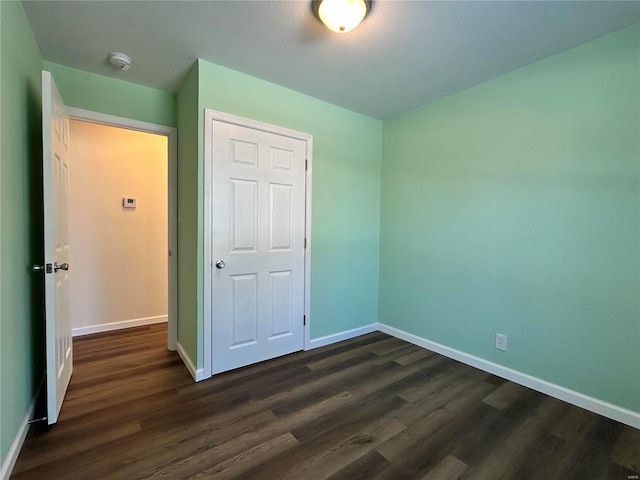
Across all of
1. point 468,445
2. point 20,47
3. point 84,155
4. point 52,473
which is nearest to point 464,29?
point 468,445

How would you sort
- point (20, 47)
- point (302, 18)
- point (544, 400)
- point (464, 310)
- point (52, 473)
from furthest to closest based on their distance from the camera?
point (464, 310) → point (544, 400) → point (302, 18) → point (20, 47) → point (52, 473)

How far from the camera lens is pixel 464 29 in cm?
176

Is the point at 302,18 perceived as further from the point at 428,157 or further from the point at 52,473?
the point at 52,473

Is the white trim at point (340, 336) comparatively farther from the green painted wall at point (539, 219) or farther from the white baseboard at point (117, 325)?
the white baseboard at point (117, 325)

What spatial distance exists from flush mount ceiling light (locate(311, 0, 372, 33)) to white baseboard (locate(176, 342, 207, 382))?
2.54 m

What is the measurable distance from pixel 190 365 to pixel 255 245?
1122mm

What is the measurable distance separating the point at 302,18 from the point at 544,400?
3029mm

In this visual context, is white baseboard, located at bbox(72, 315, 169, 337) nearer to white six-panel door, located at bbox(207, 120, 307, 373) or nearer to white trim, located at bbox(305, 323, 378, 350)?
white six-panel door, located at bbox(207, 120, 307, 373)

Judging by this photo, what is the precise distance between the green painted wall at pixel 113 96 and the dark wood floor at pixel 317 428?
2173 millimetres

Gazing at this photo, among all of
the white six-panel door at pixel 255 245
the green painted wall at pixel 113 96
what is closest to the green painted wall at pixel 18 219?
the green painted wall at pixel 113 96

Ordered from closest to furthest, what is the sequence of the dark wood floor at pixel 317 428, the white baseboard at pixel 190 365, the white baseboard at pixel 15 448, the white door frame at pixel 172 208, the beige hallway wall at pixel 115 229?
the white baseboard at pixel 15 448
the dark wood floor at pixel 317 428
the white baseboard at pixel 190 365
the white door frame at pixel 172 208
the beige hallway wall at pixel 115 229

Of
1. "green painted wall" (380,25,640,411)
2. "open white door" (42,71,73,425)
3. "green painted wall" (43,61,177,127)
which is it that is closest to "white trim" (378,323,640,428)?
"green painted wall" (380,25,640,411)

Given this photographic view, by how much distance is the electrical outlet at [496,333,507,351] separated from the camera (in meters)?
2.32

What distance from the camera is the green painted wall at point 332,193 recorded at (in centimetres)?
229
